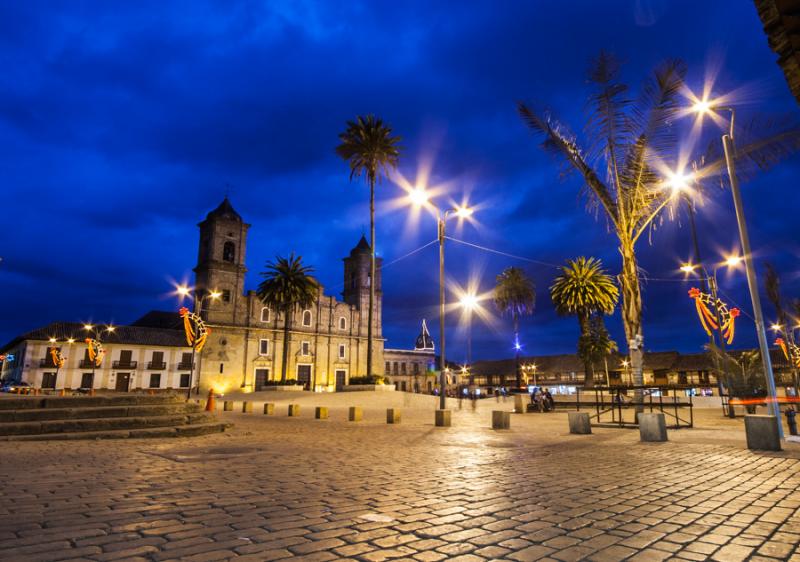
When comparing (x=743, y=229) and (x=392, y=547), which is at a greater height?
(x=743, y=229)

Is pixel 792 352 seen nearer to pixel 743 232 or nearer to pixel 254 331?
pixel 743 232

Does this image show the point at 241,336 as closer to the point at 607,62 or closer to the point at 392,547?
the point at 607,62

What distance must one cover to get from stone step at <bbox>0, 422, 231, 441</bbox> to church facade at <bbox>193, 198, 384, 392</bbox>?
40.5 meters

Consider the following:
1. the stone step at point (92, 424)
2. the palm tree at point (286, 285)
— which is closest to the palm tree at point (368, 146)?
the palm tree at point (286, 285)

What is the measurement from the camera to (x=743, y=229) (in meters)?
10.9

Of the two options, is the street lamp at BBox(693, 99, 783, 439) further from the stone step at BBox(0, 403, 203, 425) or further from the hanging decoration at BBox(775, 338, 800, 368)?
the hanging decoration at BBox(775, 338, 800, 368)

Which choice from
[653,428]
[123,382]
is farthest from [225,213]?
[653,428]

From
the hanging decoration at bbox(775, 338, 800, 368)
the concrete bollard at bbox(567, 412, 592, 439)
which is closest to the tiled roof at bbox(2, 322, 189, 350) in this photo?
the concrete bollard at bbox(567, 412, 592, 439)

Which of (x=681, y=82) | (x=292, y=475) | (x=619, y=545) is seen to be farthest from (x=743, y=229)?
(x=292, y=475)

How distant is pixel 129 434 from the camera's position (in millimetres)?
10875

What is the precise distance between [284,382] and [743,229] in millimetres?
38973

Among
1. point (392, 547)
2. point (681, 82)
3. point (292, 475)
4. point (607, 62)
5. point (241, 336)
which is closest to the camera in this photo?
point (392, 547)

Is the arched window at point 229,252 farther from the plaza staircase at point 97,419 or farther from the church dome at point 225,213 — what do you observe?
the plaza staircase at point 97,419

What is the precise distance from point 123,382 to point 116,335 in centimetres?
560
